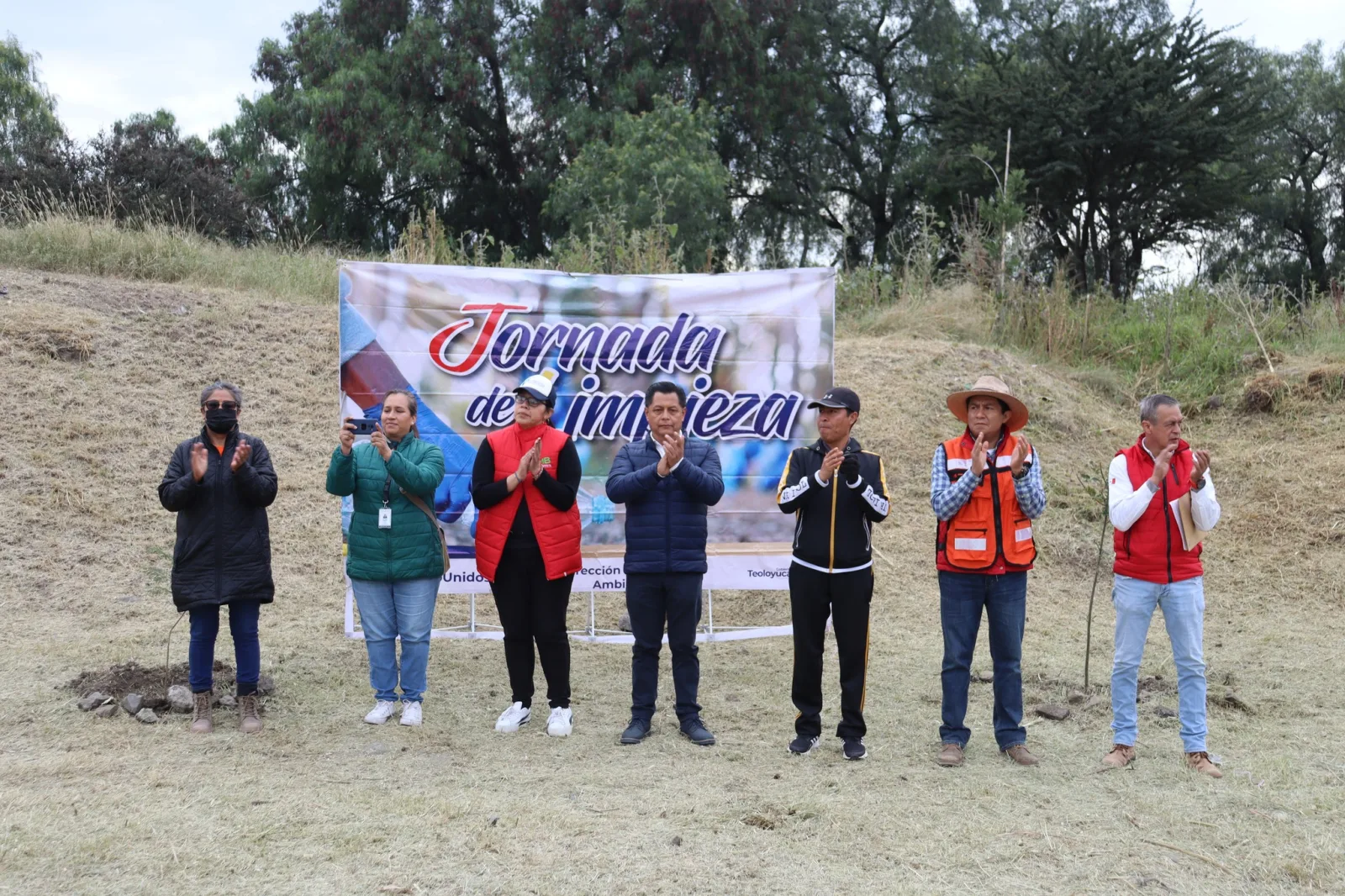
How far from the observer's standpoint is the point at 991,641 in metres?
5.07

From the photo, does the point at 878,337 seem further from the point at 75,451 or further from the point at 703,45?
the point at 703,45

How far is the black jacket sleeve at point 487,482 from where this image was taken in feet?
17.6

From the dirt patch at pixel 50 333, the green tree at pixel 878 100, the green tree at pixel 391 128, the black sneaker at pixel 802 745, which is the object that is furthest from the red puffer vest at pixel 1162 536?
the green tree at pixel 878 100

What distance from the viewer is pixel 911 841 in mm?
4070

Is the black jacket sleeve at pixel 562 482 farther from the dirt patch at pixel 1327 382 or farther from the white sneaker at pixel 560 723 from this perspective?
the dirt patch at pixel 1327 382

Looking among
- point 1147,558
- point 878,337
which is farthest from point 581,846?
point 878,337

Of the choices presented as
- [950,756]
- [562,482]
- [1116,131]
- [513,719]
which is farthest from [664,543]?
[1116,131]

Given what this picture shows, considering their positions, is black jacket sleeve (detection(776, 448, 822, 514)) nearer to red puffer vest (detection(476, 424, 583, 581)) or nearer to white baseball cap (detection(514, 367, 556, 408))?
red puffer vest (detection(476, 424, 583, 581))

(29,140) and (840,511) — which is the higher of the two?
→ (29,140)

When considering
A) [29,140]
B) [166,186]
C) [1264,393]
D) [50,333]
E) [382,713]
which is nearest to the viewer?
[382,713]

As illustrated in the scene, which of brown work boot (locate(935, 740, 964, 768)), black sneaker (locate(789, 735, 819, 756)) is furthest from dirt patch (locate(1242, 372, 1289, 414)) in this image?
black sneaker (locate(789, 735, 819, 756))

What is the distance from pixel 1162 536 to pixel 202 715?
4.37 meters

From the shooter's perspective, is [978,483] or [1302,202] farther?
[1302,202]

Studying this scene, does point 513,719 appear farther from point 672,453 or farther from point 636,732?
point 672,453
